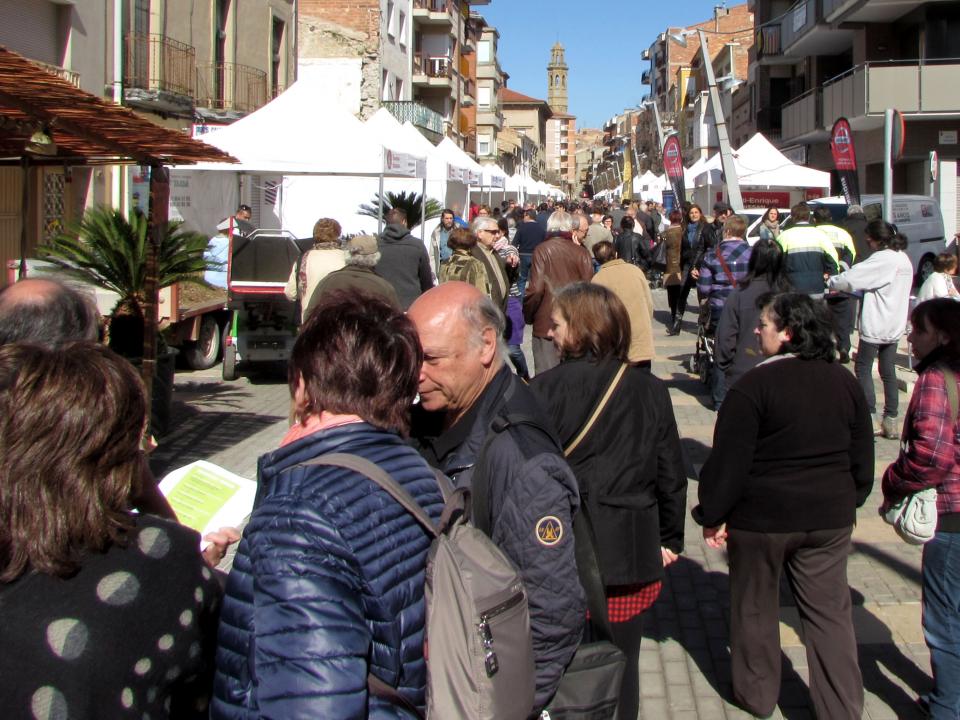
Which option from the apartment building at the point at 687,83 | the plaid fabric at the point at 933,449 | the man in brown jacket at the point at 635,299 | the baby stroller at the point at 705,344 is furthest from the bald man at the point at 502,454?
the apartment building at the point at 687,83

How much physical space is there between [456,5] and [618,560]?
5556 centimetres

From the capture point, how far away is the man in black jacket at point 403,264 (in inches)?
387

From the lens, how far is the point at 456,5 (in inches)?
2194

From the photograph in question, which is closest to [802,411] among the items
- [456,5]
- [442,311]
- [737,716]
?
[737,716]

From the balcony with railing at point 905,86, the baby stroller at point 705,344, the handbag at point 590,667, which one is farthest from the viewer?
the balcony with railing at point 905,86

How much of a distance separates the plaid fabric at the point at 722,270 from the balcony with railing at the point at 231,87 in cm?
1460

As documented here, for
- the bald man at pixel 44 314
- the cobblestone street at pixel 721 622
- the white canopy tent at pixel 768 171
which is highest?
the white canopy tent at pixel 768 171

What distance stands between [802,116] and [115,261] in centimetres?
3435

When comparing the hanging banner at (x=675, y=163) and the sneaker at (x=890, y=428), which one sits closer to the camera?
the sneaker at (x=890, y=428)

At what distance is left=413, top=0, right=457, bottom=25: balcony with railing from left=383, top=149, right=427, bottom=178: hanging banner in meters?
34.8

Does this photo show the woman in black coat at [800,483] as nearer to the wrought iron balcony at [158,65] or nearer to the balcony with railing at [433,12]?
the wrought iron balcony at [158,65]

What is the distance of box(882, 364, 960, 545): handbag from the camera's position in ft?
13.3

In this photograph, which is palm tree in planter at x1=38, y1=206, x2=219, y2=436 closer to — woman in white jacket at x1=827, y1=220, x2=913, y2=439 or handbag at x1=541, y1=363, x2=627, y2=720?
handbag at x1=541, y1=363, x2=627, y2=720

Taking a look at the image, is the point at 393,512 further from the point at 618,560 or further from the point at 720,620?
the point at 720,620
